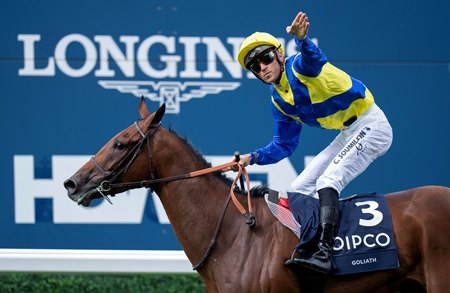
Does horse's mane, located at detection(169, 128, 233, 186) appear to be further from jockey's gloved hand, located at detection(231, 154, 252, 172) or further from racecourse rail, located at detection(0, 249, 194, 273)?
racecourse rail, located at detection(0, 249, 194, 273)

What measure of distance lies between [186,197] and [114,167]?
0.46m

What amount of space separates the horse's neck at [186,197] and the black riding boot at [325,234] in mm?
567

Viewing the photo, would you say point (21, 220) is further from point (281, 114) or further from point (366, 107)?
point (366, 107)

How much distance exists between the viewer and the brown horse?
477 cm

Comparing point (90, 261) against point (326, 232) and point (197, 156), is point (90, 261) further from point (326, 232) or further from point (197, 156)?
point (326, 232)

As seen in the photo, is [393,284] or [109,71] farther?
[109,71]

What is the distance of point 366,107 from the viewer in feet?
16.8

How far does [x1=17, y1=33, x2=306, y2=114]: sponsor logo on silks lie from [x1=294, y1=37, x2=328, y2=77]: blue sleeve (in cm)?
177

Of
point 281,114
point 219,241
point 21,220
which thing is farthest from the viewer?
point 21,220

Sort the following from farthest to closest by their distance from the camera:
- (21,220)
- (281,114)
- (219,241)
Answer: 1. (21,220)
2. (281,114)
3. (219,241)

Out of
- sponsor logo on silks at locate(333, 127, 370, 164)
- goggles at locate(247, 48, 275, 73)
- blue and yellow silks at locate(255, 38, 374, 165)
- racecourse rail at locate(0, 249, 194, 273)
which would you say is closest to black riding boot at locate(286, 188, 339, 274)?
sponsor logo on silks at locate(333, 127, 370, 164)

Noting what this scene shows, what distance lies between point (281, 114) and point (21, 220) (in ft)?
7.76

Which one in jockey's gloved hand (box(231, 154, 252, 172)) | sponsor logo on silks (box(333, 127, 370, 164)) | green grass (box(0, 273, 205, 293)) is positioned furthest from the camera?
green grass (box(0, 273, 205, 293))

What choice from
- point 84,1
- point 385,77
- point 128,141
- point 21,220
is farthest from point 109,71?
point 385,77
